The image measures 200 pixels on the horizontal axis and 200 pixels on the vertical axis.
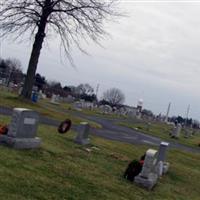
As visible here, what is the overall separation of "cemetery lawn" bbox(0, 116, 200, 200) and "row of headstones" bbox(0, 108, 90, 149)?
0.80 feet

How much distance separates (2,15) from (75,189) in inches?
1057

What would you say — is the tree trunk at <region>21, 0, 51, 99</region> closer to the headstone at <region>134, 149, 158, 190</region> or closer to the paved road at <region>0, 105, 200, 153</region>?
the paved road at <region>0, 105, 200, 153</region>

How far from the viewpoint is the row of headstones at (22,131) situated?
41.8ft

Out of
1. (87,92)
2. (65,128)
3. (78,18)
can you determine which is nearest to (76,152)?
(65,128)

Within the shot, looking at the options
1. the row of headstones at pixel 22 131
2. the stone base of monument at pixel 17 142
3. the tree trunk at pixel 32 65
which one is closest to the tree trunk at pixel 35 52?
the tree trunk at pixel 32 65

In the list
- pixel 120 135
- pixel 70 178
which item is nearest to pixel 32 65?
pixel 120 135

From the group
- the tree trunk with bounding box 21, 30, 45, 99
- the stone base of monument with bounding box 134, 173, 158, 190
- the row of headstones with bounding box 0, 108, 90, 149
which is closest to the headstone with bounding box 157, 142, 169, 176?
the stone base of monument with bounding box 134, 173, 158, 190

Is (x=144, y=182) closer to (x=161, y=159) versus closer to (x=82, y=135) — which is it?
(x=161, y=159)

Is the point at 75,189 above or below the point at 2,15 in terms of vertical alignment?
below

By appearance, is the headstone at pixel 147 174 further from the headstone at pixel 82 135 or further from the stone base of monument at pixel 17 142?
the headstone at pixel 82 135

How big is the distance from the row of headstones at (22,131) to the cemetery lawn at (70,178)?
245 millimetres

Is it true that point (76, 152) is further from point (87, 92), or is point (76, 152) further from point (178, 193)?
point (87, 92)

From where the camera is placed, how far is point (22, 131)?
13031 millimetres

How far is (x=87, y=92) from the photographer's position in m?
121
